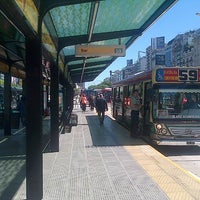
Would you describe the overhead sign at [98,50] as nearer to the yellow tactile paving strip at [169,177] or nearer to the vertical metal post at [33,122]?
the yellow tactile paving strip at [169,177]

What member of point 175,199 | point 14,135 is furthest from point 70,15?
point 14,135

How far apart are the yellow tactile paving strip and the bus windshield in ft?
6.57

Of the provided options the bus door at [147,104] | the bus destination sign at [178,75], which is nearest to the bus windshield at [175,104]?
the bus destination sign at [178,75]

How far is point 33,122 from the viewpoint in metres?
6.75

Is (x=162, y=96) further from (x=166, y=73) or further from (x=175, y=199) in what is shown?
(x=175, y=199)

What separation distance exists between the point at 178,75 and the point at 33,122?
27.4 feet

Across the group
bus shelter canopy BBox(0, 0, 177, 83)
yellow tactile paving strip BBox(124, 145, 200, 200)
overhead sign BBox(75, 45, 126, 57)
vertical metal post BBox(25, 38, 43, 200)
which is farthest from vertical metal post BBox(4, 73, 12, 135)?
vertical metal post BBox(25, 38, 43, 200)

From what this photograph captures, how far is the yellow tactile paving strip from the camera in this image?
7.45 meters

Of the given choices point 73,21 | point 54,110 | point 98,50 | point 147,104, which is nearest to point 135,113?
point 147,104

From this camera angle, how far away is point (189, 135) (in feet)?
45.7

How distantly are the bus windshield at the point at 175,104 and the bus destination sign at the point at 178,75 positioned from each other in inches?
12.4

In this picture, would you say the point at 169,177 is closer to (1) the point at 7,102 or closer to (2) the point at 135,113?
(2) the point at 135,113

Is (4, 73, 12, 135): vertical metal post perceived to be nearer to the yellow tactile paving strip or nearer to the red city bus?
the red city bus

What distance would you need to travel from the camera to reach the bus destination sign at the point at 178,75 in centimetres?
1419
